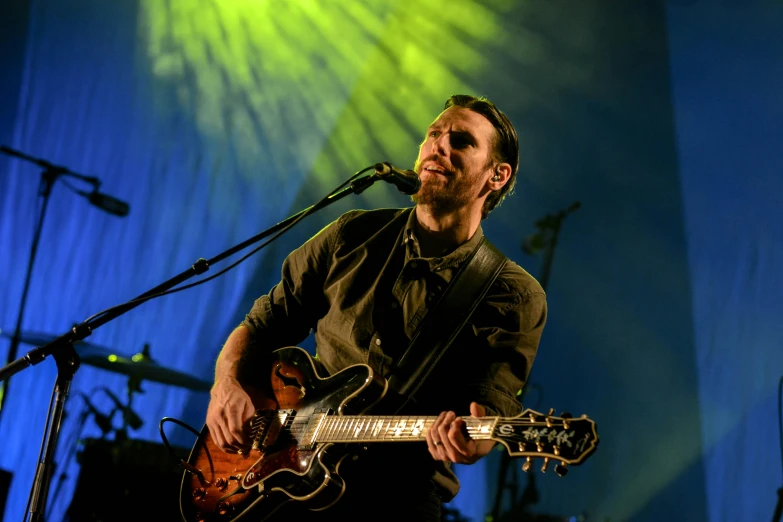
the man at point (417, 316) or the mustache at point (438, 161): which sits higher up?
the mustache at point (438, 161)

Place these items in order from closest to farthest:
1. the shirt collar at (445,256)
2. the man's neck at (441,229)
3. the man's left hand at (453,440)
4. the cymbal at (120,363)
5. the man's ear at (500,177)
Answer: the man's left hand at (453,440), the shirt collar at (445,256), the man's neck at (441,229), the man's ear at (500,177), the cymbal at (120,363)

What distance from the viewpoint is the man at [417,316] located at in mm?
2316

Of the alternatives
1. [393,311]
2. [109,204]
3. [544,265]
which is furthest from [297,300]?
[544,265]

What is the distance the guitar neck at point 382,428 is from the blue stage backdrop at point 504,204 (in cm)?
382

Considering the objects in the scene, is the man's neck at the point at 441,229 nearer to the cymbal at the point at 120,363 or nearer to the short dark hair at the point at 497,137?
the short dark hair at the point at 497,137

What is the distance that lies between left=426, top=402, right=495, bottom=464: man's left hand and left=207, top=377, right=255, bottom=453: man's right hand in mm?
806

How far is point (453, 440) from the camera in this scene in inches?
79.4

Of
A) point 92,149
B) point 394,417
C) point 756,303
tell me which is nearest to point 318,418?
point 394,417

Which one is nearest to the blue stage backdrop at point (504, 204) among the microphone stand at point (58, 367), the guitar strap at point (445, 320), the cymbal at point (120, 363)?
the cymbal at point (120, 363)

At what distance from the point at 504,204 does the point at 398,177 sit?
571 centimetres

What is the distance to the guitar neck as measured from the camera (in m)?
2.03

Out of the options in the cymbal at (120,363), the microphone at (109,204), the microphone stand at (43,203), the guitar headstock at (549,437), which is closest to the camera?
the guitar headstock at (549,437)

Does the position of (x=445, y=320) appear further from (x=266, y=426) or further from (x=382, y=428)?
(x=266, y=426)

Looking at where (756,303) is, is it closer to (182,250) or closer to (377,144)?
(377,144)
